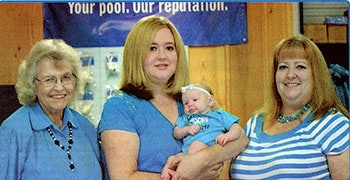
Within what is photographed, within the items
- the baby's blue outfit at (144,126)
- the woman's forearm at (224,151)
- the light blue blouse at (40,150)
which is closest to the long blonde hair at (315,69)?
the woman's forearm at (224,151)

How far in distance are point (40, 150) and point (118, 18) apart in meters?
0.28

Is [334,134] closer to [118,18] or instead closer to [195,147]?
[195,147]

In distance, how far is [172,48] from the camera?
81cm

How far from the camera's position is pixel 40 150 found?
30.9 inches

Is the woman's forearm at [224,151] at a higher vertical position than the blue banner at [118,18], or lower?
lower

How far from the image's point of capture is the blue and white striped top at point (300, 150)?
2.50 ft

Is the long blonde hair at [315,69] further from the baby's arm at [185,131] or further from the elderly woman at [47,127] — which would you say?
the elderly woman at [47,127]

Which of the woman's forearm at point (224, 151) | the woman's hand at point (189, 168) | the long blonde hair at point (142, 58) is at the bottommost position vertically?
the woman's hand at point (189, 168)

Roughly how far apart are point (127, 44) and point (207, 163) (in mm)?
254

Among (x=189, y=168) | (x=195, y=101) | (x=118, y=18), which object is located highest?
(x=118, y=18)

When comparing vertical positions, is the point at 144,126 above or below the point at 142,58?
below

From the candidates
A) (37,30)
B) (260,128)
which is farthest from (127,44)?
(260,128)

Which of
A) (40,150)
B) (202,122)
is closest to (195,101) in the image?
(202,122)

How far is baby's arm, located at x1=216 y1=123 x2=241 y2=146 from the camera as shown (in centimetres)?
81
